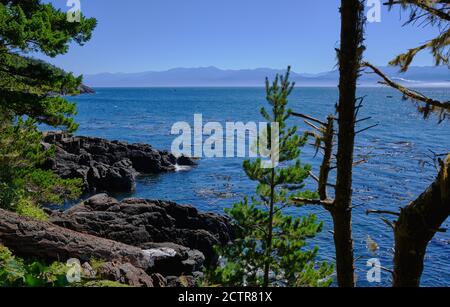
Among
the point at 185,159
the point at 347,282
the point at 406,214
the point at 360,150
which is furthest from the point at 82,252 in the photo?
the point at 360,150

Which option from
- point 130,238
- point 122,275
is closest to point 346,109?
point 122,275

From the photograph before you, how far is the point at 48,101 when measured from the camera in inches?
578

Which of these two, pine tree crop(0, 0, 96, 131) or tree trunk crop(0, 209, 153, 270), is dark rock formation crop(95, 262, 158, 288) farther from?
pine tree crop(0, 0, 96, 131)

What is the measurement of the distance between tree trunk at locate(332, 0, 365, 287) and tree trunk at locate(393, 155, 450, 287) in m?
0.64

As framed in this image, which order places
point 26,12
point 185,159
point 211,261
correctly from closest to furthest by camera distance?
1. point 26,12
2. point 211,261
3. point 185,159

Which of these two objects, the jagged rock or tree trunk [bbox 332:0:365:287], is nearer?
tree trunk [bbox 332:0:365:287]

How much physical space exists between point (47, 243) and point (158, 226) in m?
10.2

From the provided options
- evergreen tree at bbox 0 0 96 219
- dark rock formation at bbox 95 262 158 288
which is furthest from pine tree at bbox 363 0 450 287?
evergreen tree at bbox 0 0 96 219

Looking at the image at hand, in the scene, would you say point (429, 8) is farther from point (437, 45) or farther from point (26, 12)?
point (26, 12)

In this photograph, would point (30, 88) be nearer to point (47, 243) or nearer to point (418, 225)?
point (47, 243)

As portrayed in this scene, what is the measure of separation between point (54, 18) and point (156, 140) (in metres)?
54.6

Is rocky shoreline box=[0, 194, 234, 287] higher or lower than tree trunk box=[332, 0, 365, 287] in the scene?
lower

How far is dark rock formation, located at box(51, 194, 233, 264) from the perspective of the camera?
806 inches

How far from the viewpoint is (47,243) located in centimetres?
1493
